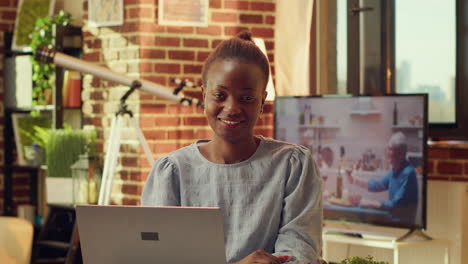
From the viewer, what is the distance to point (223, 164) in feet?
5.43

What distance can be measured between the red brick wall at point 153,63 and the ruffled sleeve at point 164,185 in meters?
2.65

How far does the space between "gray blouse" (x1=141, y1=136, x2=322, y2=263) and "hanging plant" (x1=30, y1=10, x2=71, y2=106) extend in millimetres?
3310

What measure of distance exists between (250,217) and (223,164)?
0.42ft

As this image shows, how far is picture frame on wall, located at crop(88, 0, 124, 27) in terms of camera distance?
14.4ft

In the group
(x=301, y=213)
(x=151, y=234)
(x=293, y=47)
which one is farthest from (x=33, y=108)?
(x=151, y=234)

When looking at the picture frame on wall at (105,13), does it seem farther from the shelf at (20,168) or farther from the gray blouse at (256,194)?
the gray blouse at (256,194)

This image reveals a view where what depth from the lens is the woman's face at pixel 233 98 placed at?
1604mm

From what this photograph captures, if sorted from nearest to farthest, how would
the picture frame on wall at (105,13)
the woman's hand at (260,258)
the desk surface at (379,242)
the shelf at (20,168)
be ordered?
the woman's hand at (260,258)
the desk surface at (379,242)
the picture frame on wall at (105,13)
the shelf at (20,168)

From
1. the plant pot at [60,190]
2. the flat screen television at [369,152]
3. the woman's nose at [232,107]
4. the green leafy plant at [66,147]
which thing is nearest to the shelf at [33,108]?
the green leafy plant at [66,147]

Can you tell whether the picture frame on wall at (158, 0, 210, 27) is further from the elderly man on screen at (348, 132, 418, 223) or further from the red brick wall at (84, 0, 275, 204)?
the elderly man on screen at (348, 132, 418, 223)

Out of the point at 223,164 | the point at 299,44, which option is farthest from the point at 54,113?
the point at 223,164

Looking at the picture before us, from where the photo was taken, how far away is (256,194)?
162cm

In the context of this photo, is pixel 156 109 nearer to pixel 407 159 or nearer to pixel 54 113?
pixel 54 113

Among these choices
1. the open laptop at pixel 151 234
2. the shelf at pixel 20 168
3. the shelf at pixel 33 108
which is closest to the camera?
the open laptop at pixel 151 234
